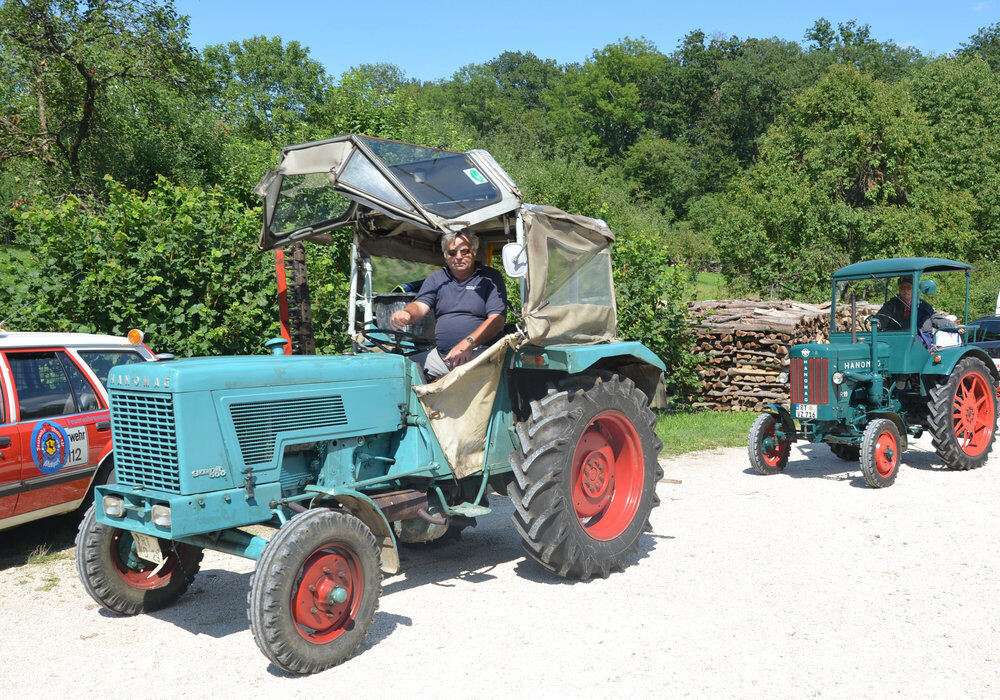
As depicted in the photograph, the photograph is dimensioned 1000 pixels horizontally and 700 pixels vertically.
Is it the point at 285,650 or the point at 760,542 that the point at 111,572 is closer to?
the point at 285,650

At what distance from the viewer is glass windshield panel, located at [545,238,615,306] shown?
18.3ft

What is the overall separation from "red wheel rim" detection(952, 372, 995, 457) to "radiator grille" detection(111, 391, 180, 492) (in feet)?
28.1

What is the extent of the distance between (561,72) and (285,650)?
83.5 m

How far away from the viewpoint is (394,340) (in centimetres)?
585

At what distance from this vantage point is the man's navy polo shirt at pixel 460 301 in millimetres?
5371

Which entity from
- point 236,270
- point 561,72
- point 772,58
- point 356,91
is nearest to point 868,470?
point 236,270

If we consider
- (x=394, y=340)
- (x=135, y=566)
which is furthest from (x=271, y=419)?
(x=394, y=340)

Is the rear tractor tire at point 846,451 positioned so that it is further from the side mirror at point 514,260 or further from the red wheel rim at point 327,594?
the red wheel rim at point 327,594

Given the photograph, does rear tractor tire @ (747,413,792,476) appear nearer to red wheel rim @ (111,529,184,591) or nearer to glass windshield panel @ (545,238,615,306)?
glass windshield panel @ (545,238,615,306)

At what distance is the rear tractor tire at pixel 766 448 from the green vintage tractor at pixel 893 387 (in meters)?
0.01

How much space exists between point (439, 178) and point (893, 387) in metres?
6.71

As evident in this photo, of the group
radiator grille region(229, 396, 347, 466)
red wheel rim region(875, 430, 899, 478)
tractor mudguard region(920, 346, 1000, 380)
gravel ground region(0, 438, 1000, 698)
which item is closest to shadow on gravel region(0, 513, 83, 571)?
gravel ground region(0, 438, 1000, 698)

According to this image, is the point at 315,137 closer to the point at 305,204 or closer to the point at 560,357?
the point at 305,204

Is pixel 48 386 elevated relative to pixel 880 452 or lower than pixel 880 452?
elevated
